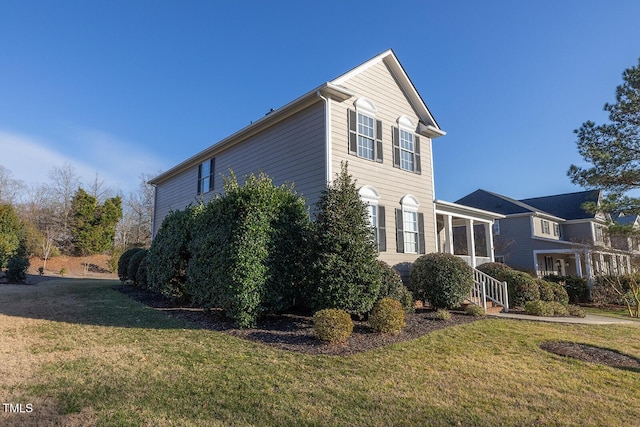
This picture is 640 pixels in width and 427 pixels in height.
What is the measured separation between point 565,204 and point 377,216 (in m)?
26.9

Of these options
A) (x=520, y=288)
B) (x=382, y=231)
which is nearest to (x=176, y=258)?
(x=382, y=231)

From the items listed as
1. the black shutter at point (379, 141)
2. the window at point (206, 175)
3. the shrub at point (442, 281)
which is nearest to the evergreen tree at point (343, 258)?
the shrub at point (442, 281)

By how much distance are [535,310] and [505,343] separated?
15.4 ft

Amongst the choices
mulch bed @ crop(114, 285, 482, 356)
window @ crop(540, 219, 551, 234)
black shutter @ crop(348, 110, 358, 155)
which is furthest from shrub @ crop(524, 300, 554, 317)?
window @ crop(540, 219, 551, 234)

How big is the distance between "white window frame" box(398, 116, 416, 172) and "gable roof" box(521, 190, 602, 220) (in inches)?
905

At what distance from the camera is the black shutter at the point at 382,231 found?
36.4 ft

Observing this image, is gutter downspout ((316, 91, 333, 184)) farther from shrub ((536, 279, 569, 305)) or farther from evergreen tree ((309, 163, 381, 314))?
shrub ((536, 279, 569, 305))

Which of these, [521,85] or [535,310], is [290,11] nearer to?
[521,85]

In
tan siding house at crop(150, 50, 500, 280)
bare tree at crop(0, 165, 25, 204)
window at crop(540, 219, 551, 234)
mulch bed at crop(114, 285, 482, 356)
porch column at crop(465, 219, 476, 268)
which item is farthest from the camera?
bare tree at crop(0, 165, 25, 204)

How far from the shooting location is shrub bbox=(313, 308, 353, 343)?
597 cm

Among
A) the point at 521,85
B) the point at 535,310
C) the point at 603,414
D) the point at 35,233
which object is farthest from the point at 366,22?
the point at 35,233

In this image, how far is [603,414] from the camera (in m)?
3.99

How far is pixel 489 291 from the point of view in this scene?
464 inches

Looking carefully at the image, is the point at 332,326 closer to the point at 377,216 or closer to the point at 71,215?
the point at 377,216
